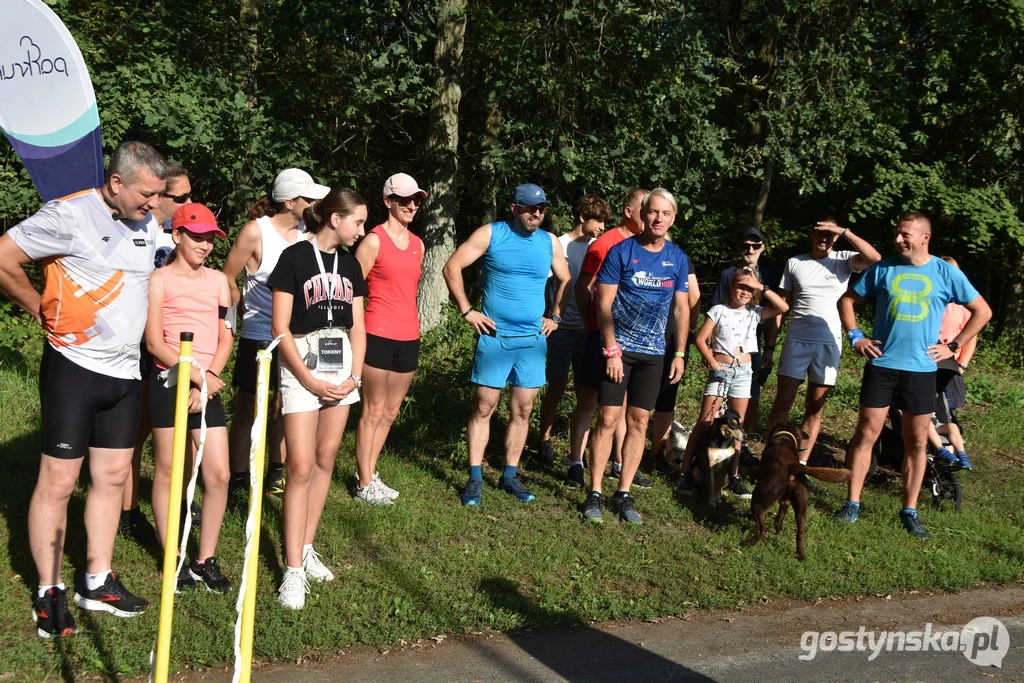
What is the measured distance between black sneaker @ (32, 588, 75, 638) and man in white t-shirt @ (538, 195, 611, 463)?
4173mm

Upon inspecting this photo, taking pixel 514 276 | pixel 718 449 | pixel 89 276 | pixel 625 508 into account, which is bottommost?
pixel 625 508

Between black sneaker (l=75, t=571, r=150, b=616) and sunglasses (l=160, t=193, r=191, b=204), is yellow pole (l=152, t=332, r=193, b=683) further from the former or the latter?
sunglasses (l=160, t=193, r=191, b=204)

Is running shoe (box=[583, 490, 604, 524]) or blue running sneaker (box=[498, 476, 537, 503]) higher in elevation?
running shoe (box=[583, 490, 604, 524])

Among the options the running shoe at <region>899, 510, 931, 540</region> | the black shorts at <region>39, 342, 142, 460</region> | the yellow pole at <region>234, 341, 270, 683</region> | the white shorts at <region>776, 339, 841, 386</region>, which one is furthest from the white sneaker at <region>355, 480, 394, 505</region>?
the running shoe at <region>899, 510, 931, 540</region>

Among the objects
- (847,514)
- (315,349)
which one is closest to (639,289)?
(847,514)

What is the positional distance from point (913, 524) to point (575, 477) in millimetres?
2454

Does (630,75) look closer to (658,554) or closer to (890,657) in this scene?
(658,554)

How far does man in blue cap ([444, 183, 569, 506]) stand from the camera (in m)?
6.54

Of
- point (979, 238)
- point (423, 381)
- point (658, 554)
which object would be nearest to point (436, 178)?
point (423, 381)

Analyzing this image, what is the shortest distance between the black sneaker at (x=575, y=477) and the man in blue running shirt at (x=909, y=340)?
1902mm

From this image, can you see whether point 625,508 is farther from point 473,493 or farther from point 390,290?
point 390,290

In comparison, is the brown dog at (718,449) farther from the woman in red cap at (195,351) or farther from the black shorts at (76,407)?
the black shorts at (76,407)

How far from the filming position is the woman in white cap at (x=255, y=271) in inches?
230

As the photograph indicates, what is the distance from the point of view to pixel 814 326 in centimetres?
765
